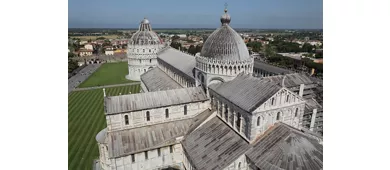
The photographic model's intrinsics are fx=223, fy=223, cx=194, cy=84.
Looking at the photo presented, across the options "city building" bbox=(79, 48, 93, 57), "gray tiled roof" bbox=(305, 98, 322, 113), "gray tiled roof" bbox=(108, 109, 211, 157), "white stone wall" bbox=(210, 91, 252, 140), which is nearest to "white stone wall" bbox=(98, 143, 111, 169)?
"gray tiled roof" bbox=(108, 109, 211, 157)

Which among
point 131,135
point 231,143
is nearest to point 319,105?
point 231,143

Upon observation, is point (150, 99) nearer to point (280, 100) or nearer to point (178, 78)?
point (280, 100)

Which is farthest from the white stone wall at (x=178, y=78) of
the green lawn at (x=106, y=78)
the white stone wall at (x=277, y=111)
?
the green lawn at (x=106, y=78)

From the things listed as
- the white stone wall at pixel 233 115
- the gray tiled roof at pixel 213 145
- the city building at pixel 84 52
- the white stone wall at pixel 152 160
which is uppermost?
the city building at pixel 84 52

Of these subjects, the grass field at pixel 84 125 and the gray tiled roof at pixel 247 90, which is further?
the grass field at pixel 84 125

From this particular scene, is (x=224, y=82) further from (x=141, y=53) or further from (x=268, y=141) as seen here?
(x=141, y=53)

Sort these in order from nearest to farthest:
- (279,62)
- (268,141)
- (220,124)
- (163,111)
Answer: (268,141)
(220,124)
(163,111)
(279,62)

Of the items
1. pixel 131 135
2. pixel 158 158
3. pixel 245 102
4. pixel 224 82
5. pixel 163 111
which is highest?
pixel 224 82

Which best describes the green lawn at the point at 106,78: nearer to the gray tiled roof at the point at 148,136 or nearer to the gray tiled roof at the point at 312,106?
the gray tiled roof at the point at 148,136
